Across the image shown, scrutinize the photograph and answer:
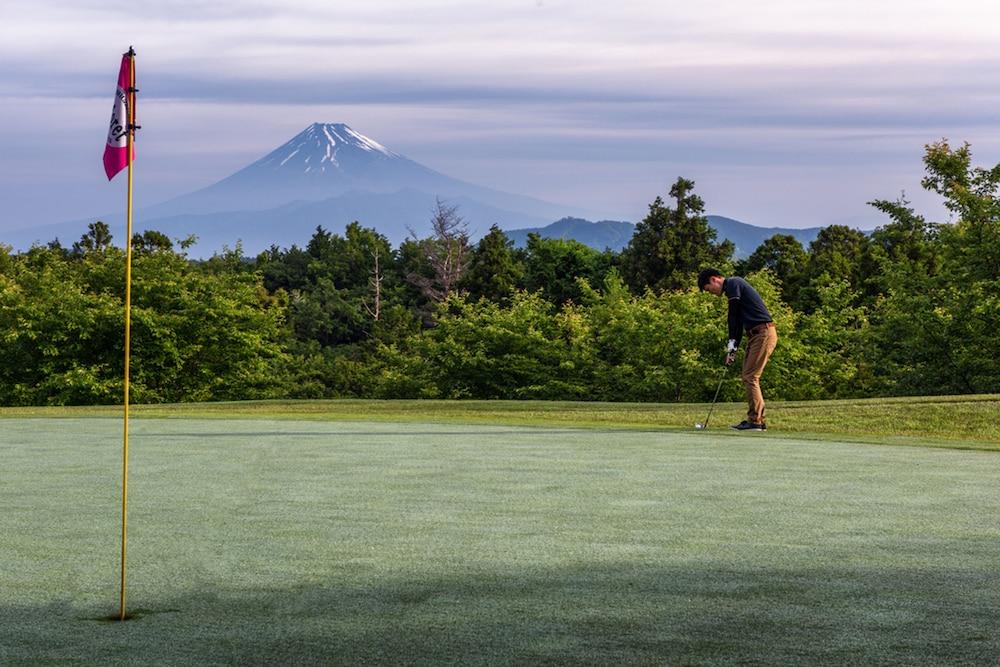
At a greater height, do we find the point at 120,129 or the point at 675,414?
the point at 120,129

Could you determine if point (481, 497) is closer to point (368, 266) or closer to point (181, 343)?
point (181, 343)

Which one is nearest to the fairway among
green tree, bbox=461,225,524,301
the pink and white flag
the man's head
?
the pink and white flag

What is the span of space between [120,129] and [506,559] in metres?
3.43

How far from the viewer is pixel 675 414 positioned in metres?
20.4

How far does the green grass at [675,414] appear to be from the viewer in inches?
680

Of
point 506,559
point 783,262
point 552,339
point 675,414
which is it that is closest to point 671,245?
point 783,262

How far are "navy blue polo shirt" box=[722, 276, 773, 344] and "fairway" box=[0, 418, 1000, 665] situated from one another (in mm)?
3105

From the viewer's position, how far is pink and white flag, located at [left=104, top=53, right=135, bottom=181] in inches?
269

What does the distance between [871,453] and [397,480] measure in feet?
18.4

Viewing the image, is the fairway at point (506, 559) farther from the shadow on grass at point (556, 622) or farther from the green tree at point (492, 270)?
the green tree at point (492, 270)

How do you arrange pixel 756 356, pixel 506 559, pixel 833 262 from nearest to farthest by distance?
pixel 506 559 → pixel 756 356 → pixel 833 262

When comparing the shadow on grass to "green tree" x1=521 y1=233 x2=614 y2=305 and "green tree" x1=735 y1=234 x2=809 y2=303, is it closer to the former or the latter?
"green tree" x1=735 y1=234 x2=809 y2=303

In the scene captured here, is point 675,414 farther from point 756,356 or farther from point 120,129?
point 120,129

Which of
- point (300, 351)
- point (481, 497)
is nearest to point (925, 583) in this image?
point (481, 497)
